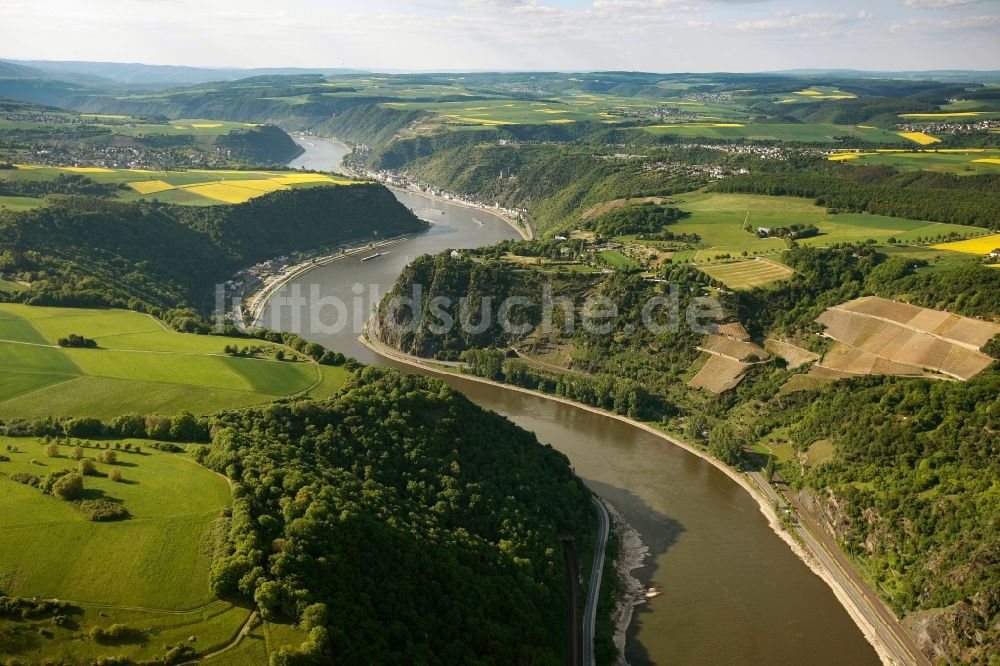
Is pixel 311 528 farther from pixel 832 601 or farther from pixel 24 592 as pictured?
pixel 832 601

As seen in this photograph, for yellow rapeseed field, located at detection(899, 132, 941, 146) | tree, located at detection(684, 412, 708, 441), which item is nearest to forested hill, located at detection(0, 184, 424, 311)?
tree, located at detection(684, 412, 708, 441)

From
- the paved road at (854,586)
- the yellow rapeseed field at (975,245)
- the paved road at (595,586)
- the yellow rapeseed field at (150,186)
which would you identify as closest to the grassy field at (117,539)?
the paved road at (595,586)

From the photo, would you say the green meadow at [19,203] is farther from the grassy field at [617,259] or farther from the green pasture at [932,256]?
the green pasture at [932,256]

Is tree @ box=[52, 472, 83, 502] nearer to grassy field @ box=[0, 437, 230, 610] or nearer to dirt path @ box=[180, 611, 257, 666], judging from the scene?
grassy field @ box=[0, 437, 230, 610]

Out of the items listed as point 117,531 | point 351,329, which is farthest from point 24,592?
point 351,329

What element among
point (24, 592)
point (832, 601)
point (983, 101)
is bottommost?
point (832, 601)

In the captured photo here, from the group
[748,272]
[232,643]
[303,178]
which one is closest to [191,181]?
[303,178]
